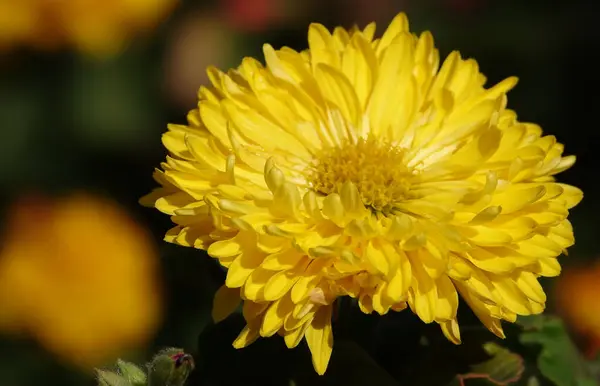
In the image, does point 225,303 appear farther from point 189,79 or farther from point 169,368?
point 189,79

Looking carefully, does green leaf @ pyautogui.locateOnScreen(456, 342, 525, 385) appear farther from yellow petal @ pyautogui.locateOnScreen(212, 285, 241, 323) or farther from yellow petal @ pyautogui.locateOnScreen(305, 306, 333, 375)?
yellow petal @ pyautogui.locateOnScreen(212, 285, 241, 323)

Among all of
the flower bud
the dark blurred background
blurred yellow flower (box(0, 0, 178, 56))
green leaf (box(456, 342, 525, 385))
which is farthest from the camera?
the dark blurred background

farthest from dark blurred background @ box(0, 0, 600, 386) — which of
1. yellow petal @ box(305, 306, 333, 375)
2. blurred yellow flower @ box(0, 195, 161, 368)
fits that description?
yellow petal @ box(305, 306, 333, 375)

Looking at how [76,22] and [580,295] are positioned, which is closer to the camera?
[580,295]

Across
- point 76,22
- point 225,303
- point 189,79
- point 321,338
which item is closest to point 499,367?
point 321,338

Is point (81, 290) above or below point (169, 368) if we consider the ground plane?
below

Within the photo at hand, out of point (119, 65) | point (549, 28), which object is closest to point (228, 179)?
point (119, 65)

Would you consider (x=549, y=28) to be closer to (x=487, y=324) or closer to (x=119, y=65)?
(x=119, y=65)
